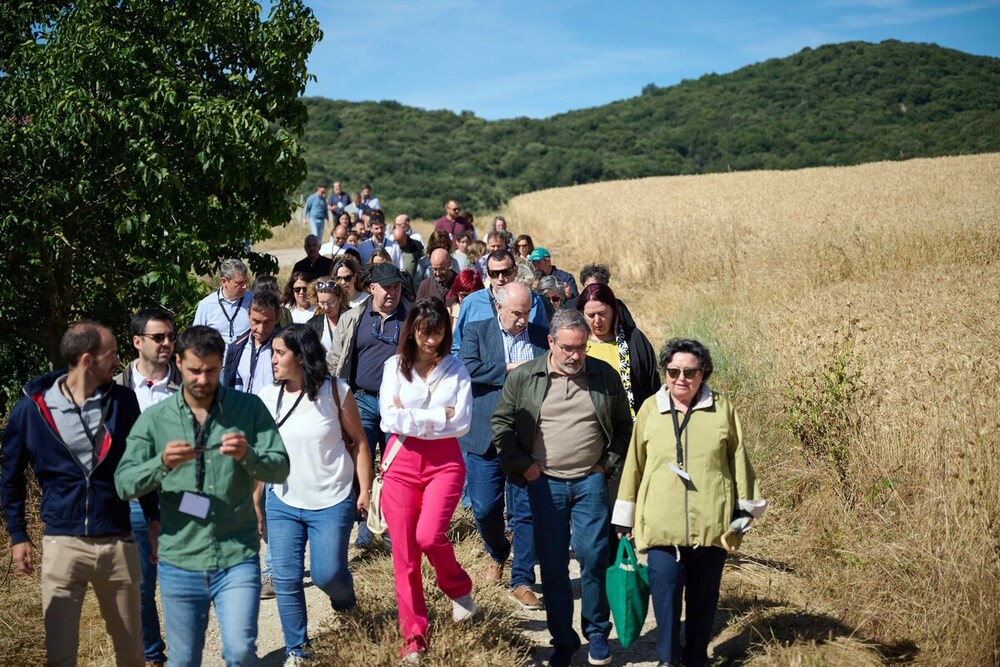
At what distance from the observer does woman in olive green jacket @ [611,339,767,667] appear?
4.78m

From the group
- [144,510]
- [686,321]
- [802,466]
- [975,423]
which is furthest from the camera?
[686,321]

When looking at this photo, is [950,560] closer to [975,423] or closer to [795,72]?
[975,423]

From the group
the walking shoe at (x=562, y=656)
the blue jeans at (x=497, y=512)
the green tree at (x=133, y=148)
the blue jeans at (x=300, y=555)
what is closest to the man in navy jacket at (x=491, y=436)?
the blue jeans at (x=497, y=512)

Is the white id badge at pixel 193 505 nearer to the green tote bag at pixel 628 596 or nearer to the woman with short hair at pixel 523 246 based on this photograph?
the green tote bag at pixel 628 596

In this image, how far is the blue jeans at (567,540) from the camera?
17.1 ft

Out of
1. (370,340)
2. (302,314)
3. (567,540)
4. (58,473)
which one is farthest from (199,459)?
(302,314)

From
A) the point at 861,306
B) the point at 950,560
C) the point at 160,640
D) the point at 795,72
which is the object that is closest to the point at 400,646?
the point at 160,640

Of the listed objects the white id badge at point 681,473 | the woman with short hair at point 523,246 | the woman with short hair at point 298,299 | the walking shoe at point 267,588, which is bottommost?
the walking shoe at point 267,588

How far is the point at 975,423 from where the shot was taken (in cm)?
625

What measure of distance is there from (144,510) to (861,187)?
29.0 meters

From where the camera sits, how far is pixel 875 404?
709cm

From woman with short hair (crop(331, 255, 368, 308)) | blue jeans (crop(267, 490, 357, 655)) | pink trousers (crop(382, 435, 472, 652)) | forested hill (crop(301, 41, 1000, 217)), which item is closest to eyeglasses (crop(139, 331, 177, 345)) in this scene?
blue jeans (crop(267, 490, 357, 655))

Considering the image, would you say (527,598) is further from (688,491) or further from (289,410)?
(289,410)

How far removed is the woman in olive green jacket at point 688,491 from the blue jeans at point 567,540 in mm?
274
